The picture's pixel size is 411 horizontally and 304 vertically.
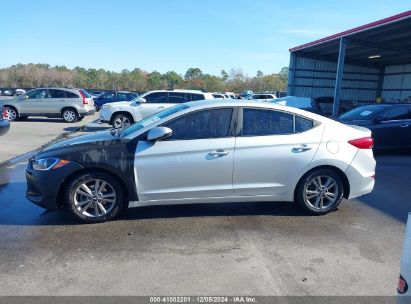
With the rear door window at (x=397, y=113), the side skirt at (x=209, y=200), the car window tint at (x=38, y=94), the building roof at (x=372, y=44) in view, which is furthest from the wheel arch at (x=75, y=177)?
the building roof at (x=372, y=44)

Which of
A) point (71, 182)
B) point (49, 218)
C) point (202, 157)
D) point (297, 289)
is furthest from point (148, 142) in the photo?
point (297, 289)

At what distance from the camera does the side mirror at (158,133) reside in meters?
4.67

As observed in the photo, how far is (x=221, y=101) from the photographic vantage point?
207 inches

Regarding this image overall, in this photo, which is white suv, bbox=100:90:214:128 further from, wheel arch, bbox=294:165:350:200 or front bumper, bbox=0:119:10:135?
wheel arch, bbox=294:165:350:200

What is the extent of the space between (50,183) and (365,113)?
29.2 ft

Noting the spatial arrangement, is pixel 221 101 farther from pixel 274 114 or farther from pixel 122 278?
pixel 122 278

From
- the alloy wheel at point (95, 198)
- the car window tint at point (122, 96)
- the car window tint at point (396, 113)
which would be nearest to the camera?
the alloy wheel at point (95, 198)

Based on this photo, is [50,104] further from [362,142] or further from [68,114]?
[362,142]

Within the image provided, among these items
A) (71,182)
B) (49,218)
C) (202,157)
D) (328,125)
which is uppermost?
(328,125)

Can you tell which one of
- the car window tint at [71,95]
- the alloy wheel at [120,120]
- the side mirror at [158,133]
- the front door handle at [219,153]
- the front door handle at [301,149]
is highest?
the side mirror at [158,133]

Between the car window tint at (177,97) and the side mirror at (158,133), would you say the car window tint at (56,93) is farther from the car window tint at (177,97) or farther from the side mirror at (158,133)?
the side mirror at (158,133)

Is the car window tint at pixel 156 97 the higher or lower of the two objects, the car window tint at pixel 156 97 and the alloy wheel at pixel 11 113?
the higher

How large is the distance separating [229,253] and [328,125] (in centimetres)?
240

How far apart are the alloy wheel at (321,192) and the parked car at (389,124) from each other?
5592 mm
